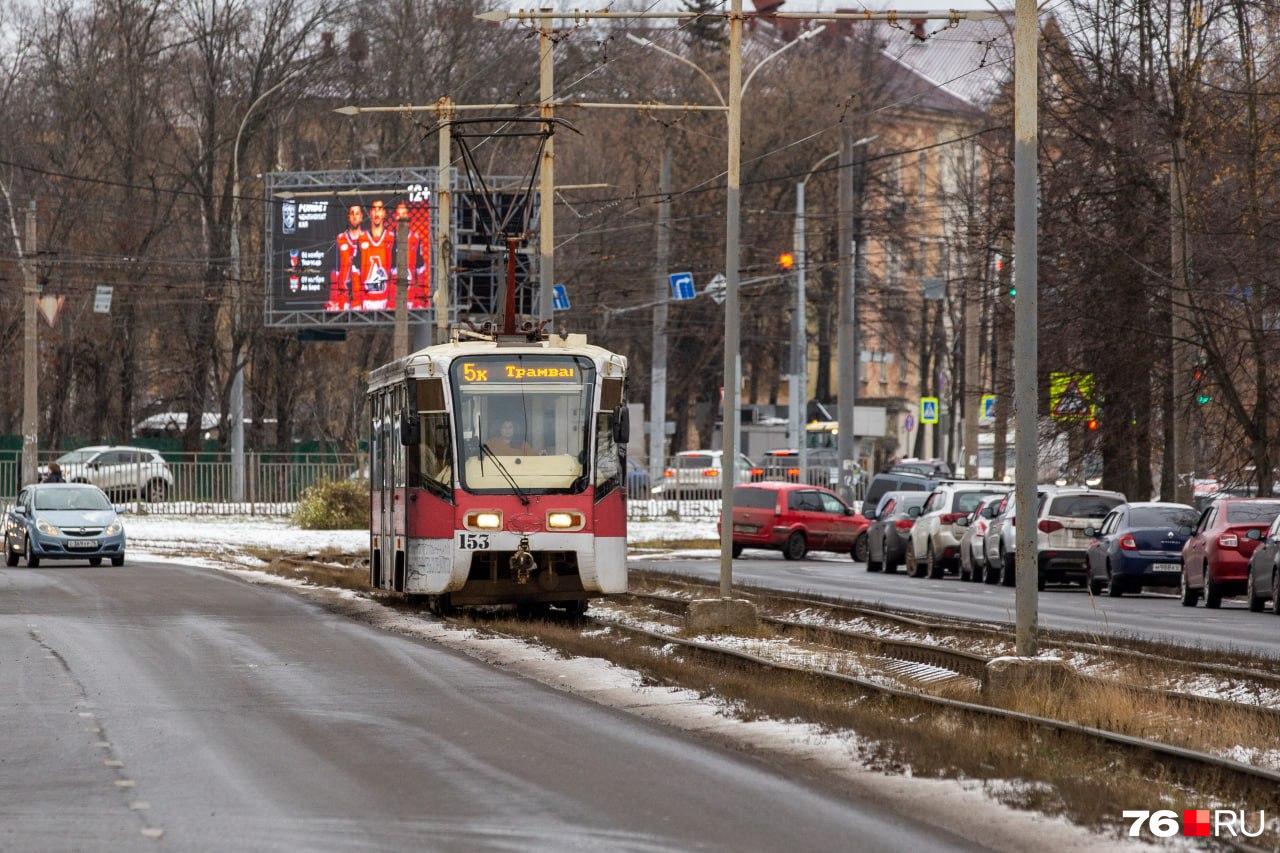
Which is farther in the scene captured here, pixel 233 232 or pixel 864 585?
pixel 233 232

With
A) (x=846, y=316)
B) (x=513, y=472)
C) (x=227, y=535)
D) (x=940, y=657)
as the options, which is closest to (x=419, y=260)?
(x=227, y=535)

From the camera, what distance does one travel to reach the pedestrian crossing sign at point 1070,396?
42.2 metres

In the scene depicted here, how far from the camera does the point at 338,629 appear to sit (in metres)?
23.5

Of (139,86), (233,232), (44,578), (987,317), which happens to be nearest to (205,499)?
(233,232)

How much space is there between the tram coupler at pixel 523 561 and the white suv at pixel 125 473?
35.9m

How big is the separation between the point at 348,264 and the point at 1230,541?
30.4 m

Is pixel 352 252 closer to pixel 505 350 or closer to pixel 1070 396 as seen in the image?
pixel 1070 396

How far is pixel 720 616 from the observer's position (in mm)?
23422

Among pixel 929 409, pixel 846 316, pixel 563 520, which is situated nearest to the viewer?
pixel 563 520

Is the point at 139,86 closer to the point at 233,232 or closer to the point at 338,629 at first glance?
the point at 233,232

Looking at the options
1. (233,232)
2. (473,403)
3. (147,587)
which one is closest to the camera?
(473,403)

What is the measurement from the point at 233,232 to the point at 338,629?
→ 42.5 meters

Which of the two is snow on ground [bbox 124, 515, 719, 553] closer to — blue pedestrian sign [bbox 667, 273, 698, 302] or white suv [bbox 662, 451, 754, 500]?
white suv [bbox 662, 451, 754, 500]

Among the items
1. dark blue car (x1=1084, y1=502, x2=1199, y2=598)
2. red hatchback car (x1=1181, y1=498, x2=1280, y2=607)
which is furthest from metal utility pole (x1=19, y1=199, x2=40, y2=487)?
red hatchback car (x1=1181, y1=498, x2=1280, y2=607)
